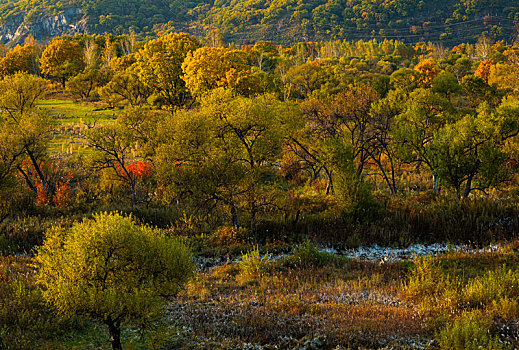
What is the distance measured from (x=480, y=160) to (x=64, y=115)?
39.2 metres

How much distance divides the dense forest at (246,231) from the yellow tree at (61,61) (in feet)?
103

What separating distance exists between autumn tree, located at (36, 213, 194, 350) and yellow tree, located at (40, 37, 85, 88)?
62.1 metres

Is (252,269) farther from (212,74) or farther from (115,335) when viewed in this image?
(212,74)

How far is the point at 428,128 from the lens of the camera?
1213 inches

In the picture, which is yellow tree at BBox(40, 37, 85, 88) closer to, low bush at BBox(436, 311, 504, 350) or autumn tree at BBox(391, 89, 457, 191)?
autumn tree at BBox(391, 89, 457, 191)

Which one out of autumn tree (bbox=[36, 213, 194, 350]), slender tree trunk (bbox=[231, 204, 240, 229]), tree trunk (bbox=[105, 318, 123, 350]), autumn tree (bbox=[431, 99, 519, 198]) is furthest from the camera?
autumn tree (bbox=[431, 99, 519, 198])

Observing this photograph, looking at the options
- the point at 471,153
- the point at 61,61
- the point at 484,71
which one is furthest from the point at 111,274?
the point at 484,71

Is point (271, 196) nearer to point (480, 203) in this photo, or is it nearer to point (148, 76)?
point (480, 203)

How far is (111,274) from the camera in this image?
6680 millimetres

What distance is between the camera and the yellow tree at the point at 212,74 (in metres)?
35.7

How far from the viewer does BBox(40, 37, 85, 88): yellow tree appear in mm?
60219

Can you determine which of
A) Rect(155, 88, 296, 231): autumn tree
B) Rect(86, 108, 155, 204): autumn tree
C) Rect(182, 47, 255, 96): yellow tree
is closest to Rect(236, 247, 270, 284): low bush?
Rect(155, 88, 296, 231): autumn tree

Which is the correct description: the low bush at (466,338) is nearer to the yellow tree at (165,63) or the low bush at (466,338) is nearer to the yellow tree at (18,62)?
the yellow tree at (165,63)

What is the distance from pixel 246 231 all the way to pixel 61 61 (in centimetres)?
6214
